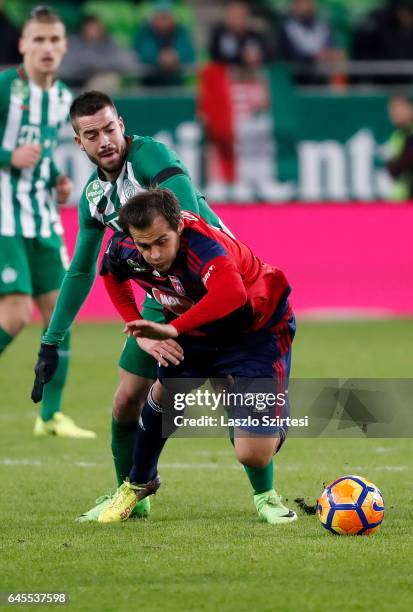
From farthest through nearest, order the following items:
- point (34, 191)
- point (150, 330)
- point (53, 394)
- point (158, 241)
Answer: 1. point (34, 191)
2. point (53, 394)
3. point (158, 241)
4. point (150, 330)

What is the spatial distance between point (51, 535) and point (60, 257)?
10.7 ft

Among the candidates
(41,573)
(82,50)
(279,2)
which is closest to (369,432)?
(41,573)

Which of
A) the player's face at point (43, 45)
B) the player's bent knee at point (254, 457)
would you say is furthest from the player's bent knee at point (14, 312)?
the player's bent knee at point (254, 457)

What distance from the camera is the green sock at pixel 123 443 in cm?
602

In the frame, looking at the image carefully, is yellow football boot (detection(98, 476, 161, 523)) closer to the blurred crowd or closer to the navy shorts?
the navy shorts

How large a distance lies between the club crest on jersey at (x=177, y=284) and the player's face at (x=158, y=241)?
0.14 meters

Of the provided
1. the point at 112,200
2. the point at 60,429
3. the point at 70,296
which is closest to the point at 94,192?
the point at 112,200

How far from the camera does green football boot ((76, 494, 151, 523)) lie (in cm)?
574

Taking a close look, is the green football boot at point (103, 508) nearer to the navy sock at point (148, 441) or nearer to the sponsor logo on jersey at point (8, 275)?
the navy sock at point (148, 441)

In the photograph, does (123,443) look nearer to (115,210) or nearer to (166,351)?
(166,351)

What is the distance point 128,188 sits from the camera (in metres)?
5.75

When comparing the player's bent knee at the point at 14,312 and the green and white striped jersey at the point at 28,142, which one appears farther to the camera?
the green and white striped jersey at the point at 28,142

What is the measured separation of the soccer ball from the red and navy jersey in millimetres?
814

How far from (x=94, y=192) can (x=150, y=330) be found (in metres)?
1.07
